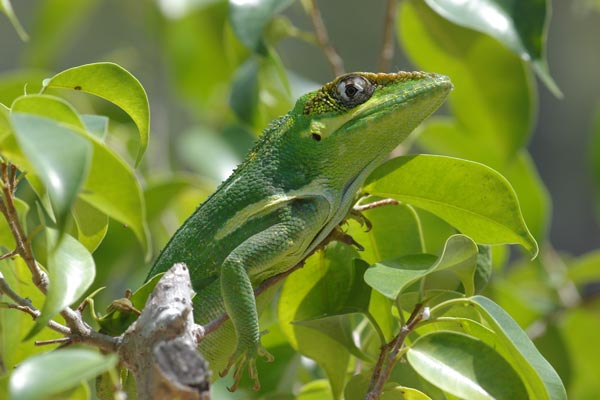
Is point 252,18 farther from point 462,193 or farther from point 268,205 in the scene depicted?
point 462,193

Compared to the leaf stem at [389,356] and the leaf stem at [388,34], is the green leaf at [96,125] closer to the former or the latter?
the leaf stem at [389,356]

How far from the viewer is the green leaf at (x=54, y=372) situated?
1098mm

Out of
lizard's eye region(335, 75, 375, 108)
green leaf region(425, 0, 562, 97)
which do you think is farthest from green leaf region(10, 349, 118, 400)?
green leaf region(425, 0, 562, 97)

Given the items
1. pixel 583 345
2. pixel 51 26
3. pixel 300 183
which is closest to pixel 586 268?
pixel 583 345

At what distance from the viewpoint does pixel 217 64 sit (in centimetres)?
430

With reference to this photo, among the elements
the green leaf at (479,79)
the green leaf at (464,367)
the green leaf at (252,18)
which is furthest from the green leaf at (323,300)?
the green leaf at (479,79)

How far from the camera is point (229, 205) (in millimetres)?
2088

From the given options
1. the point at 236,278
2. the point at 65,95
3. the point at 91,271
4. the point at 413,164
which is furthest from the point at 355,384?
the point at 65,95

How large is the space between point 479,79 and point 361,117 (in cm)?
107

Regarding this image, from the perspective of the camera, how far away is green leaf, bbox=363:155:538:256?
5.96ft

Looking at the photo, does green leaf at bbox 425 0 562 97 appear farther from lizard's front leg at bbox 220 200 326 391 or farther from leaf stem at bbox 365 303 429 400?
leaf stem at bbox 365 303 429 400

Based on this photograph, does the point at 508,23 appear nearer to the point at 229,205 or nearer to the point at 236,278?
the point at 229,205

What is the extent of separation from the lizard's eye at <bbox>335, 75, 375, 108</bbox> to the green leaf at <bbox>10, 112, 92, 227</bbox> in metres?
0.93

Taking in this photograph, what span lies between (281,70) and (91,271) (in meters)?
1.28
